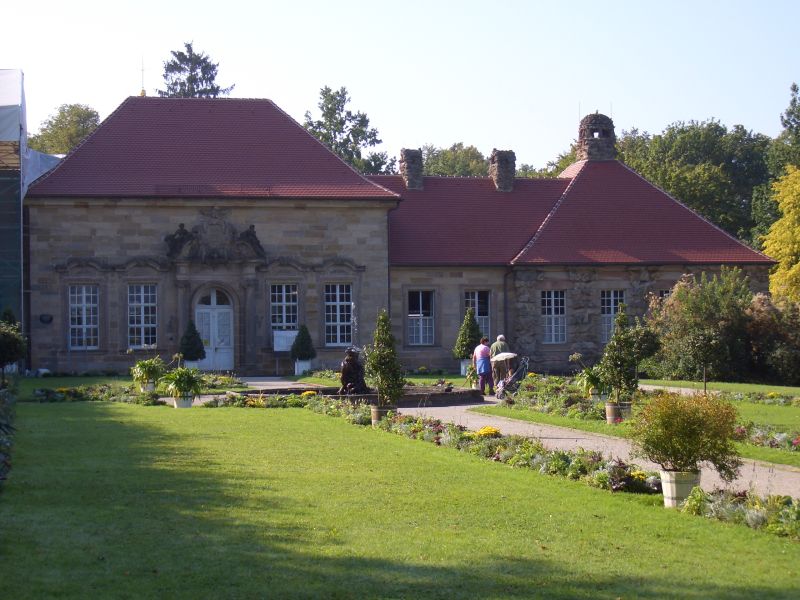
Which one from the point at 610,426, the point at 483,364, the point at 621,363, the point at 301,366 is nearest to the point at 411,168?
the point at 301,366

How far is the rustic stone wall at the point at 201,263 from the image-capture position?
124 feet

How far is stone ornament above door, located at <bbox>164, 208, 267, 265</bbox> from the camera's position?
1505 inches

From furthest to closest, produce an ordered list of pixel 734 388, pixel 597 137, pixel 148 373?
pixel 597 137 < pixel 734 388 < pixel 148 373

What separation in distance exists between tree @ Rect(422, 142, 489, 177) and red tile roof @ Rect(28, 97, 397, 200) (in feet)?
119

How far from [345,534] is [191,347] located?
27426 mm

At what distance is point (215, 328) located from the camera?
39.1 metres

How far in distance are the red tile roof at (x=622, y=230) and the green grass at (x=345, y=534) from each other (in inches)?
1028

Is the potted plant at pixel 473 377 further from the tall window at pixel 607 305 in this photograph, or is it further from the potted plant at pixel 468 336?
the tall window at pixel 607 305

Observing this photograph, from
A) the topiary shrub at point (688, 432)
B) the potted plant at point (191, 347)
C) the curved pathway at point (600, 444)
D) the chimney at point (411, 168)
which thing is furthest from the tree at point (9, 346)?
the chimney at point (411, 168)

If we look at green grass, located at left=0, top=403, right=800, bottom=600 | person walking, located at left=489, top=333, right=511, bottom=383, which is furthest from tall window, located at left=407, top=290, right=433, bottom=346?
green grass, located at left=0, top=403, right=800, bottom=600

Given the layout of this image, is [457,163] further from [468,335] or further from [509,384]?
[509,384]

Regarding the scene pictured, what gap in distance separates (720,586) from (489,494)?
4230 millimetres

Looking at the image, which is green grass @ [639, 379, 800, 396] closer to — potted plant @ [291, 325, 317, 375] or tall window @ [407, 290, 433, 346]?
tall window @ [407, 290, 433, 346]

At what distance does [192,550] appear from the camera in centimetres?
953
